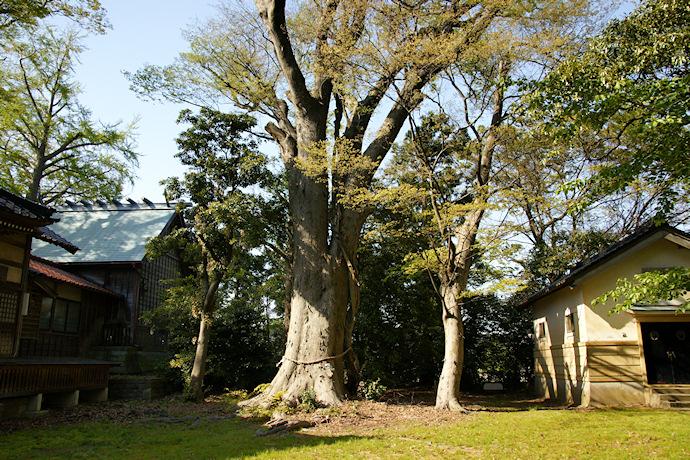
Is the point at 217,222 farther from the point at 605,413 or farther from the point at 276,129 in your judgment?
the point at 605,413

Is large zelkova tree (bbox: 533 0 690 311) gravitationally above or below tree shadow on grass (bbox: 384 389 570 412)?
above

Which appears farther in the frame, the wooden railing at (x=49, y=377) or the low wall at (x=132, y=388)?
the low wall at (x=132, y=388)

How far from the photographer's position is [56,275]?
1441 cm

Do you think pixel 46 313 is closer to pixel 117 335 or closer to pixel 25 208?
pixel 117 335

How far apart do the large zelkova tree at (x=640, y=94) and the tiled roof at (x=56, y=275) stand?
47.1ft

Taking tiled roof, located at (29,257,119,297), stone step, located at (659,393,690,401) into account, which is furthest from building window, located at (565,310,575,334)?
tiled roof, located at (29,257,119,297)

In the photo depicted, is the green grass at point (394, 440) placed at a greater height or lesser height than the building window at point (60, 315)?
lesser

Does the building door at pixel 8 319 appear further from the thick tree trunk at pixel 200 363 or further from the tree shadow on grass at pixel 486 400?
the tree shadow on grass at pixel 486 400

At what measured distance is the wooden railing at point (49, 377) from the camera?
9.93 metres

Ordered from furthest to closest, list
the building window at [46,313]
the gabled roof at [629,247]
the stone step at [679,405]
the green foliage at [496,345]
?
the green foliage at [496,345] → the building window at [46,313] → the gabled roof at [629,247] → the stone step at [679,405]

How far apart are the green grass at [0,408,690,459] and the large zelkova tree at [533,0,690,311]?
248 centimetres

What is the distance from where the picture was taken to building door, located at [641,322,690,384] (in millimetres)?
12273

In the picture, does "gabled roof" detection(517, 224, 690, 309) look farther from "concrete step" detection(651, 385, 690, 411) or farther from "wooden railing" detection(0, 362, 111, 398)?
"wooden railing" detection(0, 362, 111, 398)

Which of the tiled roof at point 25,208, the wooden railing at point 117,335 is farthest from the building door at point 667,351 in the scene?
the wooden railing at point 117,335
